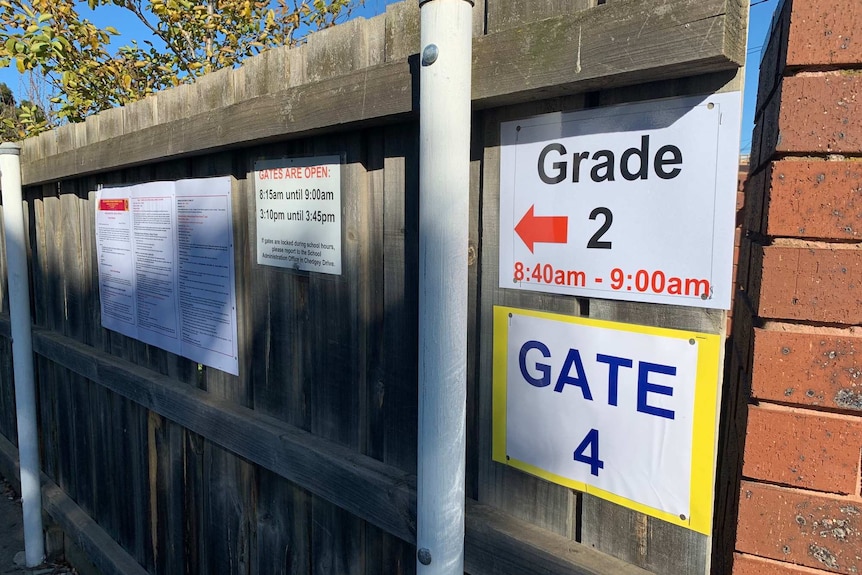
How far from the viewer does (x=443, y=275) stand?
4.60ft

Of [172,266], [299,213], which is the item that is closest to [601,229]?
[299,213]

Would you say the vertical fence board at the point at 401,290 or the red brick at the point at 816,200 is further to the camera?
the vertical fence board at the point at 401,290

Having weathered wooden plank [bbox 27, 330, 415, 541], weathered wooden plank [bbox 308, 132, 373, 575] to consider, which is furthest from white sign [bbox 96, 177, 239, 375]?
weathered wooden plank [bbox 308, 132, 373, 575]

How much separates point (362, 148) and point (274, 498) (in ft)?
4.35

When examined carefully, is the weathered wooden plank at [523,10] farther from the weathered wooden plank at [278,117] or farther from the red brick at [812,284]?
the red brick at [812,284]

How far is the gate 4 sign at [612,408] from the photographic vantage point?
48.1 inches

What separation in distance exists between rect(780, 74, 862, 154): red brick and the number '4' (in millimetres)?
679

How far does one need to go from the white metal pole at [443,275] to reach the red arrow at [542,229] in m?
0.13

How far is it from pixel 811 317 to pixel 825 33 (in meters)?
A: 0.50

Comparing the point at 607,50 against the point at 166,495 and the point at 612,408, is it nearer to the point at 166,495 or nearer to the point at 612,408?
the point at 612,408

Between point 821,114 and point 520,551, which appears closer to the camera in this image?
point 821,114

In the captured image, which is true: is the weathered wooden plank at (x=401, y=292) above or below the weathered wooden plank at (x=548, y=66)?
below

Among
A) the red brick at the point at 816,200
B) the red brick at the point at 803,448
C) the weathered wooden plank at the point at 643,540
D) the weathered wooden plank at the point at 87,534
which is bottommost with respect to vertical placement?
the weathered wooden plank at the point at 87,534

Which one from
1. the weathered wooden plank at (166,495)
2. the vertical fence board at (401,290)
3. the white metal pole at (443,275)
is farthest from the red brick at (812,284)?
the weathered wooden plank at (166,495)
